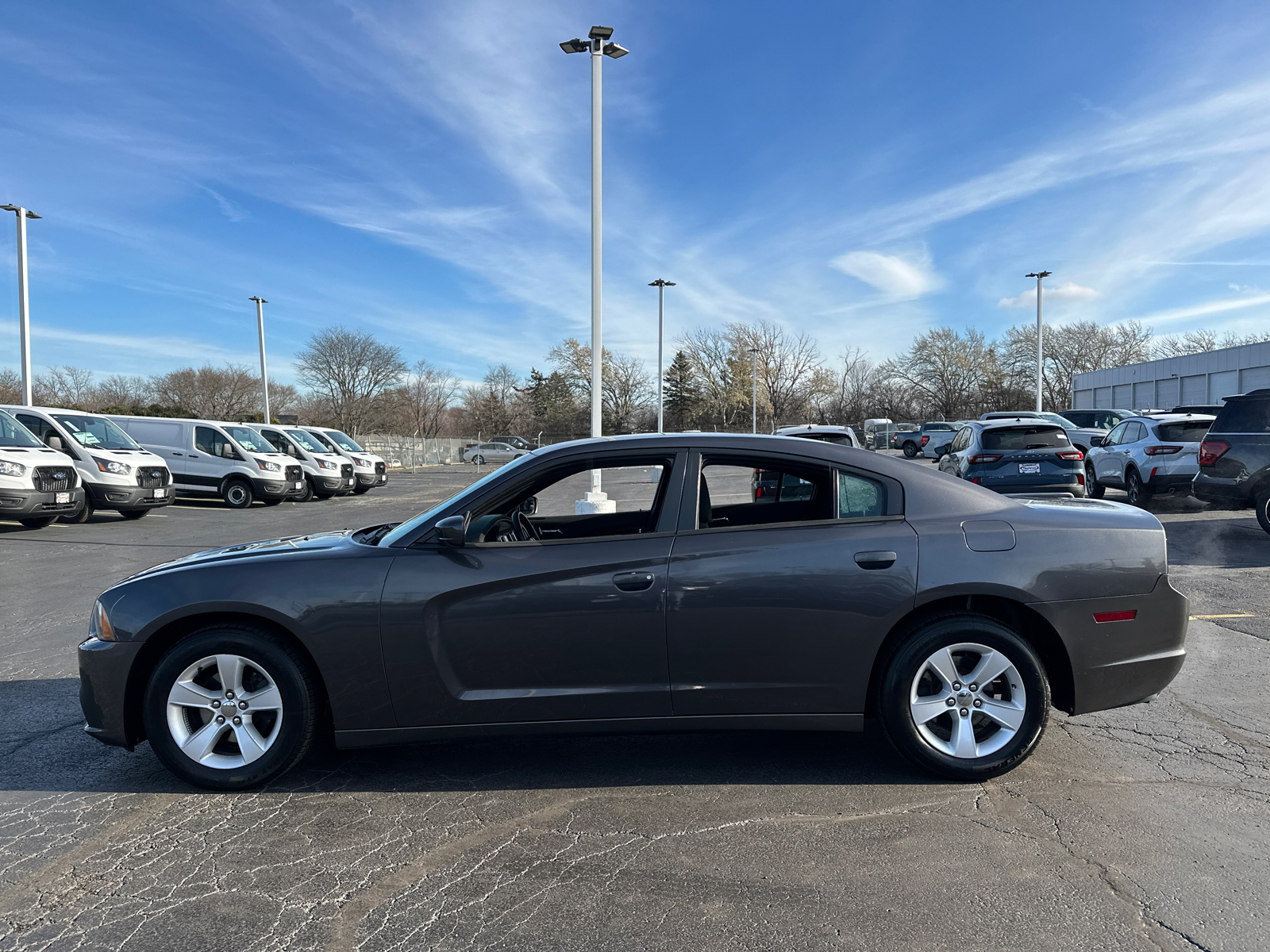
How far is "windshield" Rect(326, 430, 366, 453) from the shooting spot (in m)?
25.7

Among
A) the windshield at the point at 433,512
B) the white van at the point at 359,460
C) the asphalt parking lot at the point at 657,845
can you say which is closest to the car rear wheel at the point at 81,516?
the white van at the point at 359,460

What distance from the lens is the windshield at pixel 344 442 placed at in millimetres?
25672

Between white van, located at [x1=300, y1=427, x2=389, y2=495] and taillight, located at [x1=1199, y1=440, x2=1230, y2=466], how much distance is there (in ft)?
64.1

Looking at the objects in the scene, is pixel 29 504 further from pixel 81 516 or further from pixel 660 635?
pixel 660 635

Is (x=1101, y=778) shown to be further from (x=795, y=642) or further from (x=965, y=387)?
(x=965, y=387)

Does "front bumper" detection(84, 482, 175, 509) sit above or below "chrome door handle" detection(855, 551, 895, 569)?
below

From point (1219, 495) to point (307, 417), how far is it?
68.1 meters

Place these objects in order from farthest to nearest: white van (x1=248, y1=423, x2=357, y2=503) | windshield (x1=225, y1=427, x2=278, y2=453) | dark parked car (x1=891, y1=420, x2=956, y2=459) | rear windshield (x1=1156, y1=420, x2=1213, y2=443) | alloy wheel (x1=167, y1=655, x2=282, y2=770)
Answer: dark parked car (x1=891, y1=420, x2=956, y2=459) < white van (x1=248, y1=423, x2=357, y2=503) < windshield (x1=225, y1=427, x2=278, y2=453) < rear windshield (x1=1156, y1=420, x2=1213, y2=443) < alloy wheel (x1=167, y1=655, x2=282, y2=770)

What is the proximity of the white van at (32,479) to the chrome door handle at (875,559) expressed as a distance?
1404 centimetres

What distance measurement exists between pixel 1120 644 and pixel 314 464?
21.0 metres

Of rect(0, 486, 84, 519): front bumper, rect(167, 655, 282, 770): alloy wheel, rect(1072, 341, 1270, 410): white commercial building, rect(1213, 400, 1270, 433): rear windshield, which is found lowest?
rect(167, 655, 282, 770): alloy wheel

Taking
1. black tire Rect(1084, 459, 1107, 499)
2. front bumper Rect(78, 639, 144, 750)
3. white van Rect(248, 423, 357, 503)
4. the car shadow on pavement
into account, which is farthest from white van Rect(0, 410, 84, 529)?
black tire Rect(1084, 459, 1107, 499)

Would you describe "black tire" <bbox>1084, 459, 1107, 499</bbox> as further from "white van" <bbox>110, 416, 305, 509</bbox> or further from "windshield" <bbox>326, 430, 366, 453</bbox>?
"windshield" <bbox>326, 430, 366, 453</bbox>

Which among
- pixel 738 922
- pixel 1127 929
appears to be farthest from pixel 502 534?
pixel 1127 929
